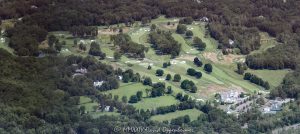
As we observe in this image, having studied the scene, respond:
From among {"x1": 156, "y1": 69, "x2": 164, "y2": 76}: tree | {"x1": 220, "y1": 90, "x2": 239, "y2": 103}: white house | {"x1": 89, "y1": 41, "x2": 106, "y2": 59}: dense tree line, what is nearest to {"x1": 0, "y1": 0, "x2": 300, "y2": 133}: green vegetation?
Result: {"x1": 89, "y1": 41, "x2": 106, "y2": 59}: dense tree line

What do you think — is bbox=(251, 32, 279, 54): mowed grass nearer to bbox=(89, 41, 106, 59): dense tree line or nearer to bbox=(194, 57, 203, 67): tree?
bbox=(194, 57, 203, 67): tree

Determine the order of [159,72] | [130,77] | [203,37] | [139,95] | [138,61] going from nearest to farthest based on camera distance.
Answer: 1. [139,95]
2. [130,77]
3. [159,72]
4. [138,61]
5. [203,37]

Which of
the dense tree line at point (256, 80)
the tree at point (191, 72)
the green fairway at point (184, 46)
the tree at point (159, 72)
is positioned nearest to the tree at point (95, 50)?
the tree at point (159, 72)

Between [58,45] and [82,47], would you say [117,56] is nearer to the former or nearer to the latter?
[82,47]

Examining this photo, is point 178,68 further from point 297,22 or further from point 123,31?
point 297,22

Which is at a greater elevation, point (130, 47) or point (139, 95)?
point (130, 47)

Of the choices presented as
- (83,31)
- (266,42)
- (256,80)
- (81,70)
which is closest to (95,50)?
(83,31)
